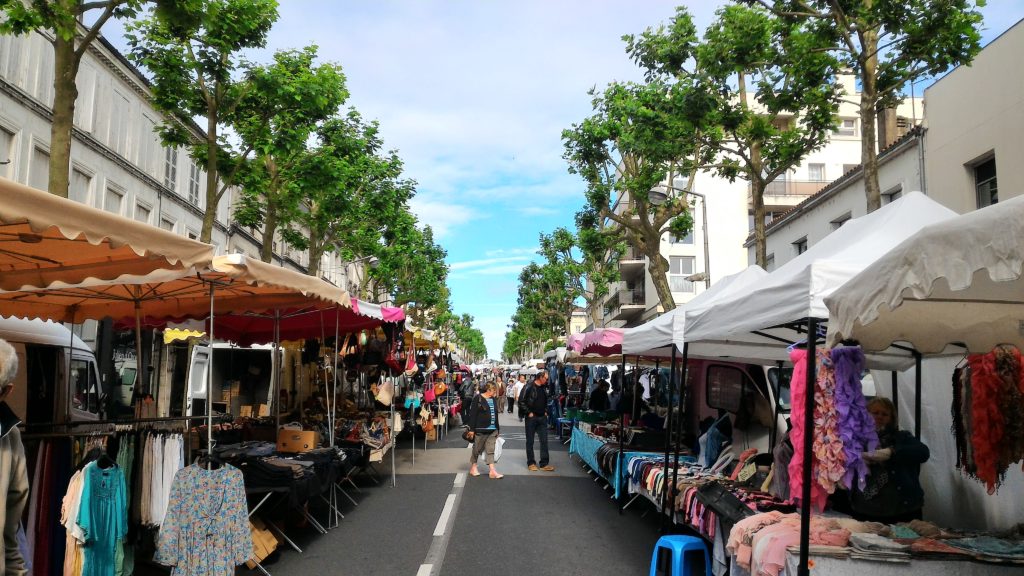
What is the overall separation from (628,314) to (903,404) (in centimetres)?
4698

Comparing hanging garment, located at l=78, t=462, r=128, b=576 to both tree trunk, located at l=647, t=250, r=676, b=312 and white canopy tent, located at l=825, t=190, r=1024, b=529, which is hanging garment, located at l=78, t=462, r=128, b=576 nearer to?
white canopy tent, located at l=825, t=190, r=1024, b=529

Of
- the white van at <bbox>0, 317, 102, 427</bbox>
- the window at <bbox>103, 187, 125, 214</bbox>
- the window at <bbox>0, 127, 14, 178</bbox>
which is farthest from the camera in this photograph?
the window at <bbox>103, 187, 125, 214</bbox>

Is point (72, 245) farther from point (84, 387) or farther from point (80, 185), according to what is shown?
point (80, 185)

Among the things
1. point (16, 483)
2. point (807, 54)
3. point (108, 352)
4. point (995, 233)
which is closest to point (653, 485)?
point (995, 233)

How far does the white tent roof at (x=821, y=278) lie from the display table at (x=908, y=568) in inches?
61.2

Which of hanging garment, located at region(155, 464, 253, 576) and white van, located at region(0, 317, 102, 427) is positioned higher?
white van, located at region(0, 317, 102, 427)

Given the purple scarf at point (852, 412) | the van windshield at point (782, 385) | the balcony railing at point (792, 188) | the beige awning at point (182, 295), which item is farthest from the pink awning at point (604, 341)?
the balcony railing at point (792, 188)

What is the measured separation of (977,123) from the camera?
1586 cm

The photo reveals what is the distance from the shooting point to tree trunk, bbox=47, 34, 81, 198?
29.5ft

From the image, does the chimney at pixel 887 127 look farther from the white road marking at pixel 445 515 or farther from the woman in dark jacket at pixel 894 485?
the woman in dark jacket at pixel 894 485

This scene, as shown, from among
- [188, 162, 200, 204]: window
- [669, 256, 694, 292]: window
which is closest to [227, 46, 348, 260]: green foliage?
[188, 162, 200, 204]: window

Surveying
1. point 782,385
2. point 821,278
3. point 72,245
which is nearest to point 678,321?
point 782,385

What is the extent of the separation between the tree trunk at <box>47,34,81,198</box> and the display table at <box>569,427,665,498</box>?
8.27 metres

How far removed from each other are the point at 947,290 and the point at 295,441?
24.8ft
